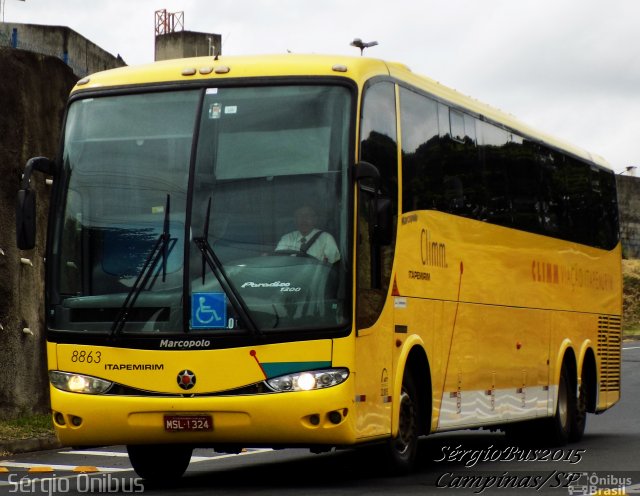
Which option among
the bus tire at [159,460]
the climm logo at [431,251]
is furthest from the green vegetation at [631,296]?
the bus tire at [159,460]

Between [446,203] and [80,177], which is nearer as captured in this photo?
[80,177]

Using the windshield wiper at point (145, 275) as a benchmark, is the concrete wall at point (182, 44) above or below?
above

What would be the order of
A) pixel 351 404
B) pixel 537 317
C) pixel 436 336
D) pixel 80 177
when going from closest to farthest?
pixel 351 404 < pixel 80 177 < pixel 436 336 < pixel 537 317

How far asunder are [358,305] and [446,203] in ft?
9.81

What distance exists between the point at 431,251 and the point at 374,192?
1947 millimetres

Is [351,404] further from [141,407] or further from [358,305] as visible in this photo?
[141,407]

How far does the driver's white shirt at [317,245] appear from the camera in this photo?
37.6 ft

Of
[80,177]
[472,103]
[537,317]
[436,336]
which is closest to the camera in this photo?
[80,177]

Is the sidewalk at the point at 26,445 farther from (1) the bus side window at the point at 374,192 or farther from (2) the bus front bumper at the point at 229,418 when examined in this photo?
(1) the bus side window at the point at 374,192

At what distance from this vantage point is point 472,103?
15992 mm

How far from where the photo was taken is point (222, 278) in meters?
11.4

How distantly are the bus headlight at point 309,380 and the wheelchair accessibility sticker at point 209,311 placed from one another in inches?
24.3

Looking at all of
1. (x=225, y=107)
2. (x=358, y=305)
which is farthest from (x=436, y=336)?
(x=225, y=107)

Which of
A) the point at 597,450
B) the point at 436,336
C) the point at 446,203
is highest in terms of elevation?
the point at 446,203
